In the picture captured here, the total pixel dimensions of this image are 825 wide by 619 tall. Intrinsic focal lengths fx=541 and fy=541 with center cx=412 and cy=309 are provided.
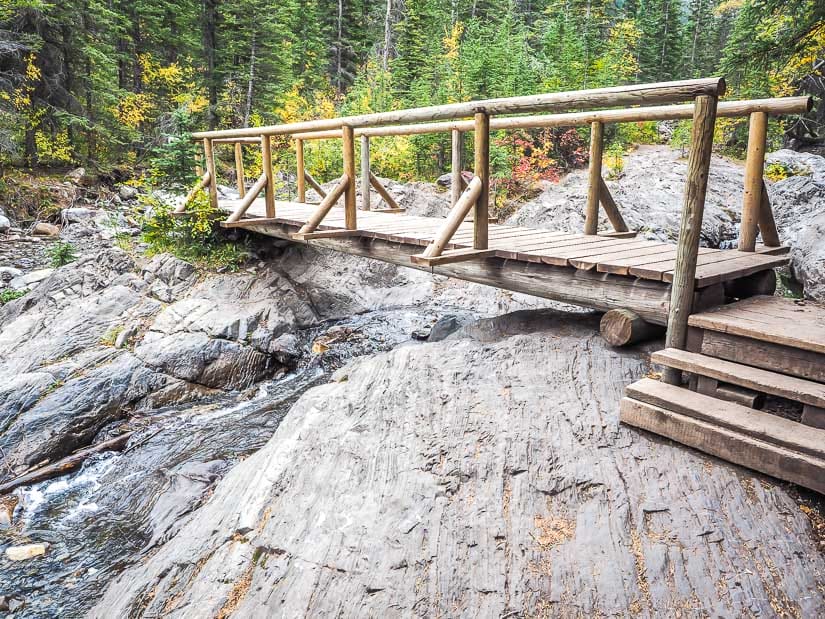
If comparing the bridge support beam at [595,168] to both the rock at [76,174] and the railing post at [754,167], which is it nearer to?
the railing post at [754,167]

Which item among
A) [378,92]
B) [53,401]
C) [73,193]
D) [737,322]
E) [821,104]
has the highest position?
[378,92]

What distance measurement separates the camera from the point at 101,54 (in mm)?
17266

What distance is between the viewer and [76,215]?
15.1 m

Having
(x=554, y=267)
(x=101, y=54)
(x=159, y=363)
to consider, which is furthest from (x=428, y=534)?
(x=101, y=54)

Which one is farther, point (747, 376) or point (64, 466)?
point (64, 466)

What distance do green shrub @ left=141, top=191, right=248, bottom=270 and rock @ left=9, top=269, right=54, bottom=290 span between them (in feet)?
10.0

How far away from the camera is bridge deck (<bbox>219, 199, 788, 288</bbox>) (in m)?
4.60

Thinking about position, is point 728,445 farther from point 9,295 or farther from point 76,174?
point 76,174

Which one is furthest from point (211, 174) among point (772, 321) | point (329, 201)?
point (772, 321)

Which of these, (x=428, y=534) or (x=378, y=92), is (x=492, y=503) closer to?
(x=428, y=534)

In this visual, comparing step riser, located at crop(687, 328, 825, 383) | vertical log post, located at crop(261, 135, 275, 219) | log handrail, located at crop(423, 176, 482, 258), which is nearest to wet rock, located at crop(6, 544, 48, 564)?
log handrail, located at crop(423, 176, 482, 258)

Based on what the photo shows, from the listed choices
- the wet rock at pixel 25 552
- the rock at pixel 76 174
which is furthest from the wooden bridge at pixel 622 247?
the rock at pixel 76 174

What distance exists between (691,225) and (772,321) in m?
0.89

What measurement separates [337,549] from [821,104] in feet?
52.1
